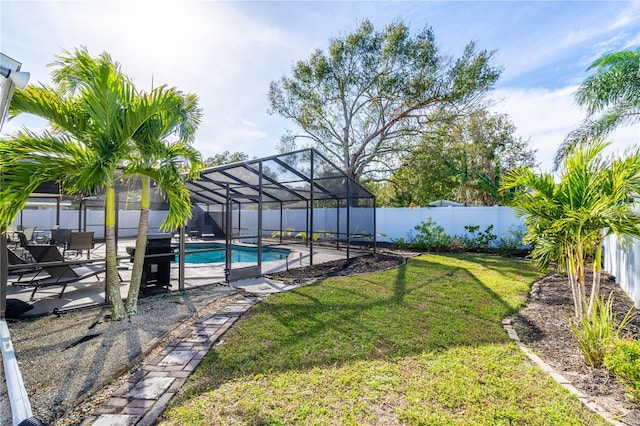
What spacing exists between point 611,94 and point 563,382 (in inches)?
429

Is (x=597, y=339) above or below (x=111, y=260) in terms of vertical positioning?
below

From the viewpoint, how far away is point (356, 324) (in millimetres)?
4602

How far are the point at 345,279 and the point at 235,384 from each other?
5.00 metres

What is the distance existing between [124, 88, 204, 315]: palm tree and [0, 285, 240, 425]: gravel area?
590 millimetres

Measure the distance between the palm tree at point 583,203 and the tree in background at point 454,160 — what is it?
1115cm

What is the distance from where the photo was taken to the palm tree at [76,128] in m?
3.60

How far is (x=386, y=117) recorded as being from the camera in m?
18.1

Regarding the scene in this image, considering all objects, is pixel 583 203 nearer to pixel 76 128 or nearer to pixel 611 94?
pixel 76 128

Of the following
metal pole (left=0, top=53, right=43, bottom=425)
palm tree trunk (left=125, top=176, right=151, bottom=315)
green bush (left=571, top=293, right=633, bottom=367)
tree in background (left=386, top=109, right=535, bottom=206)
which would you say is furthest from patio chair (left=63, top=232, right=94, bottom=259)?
tree in background (left=386, top=109, right=535, bottom=206)

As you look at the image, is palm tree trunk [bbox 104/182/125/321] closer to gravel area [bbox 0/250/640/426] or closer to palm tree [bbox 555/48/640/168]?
gravel area [bbox 0/250/640/426]

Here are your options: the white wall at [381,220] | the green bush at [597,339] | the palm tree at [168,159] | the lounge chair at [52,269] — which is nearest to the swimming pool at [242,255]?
the white wall at [381,220]

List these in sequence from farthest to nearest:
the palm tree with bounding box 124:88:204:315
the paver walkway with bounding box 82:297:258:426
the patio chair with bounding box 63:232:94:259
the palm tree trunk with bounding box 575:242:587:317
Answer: the patio chair with bounding box 63:232:94:259, the palm tree with bounding box 124:88:204:315, the palm tree trunk with bounding box 575:242:587:317, the paver walkway with bounding box 82:297:258:426

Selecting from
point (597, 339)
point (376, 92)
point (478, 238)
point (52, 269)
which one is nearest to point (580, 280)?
point (597, 339)

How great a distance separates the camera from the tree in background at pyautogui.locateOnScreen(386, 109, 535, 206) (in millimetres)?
16109
